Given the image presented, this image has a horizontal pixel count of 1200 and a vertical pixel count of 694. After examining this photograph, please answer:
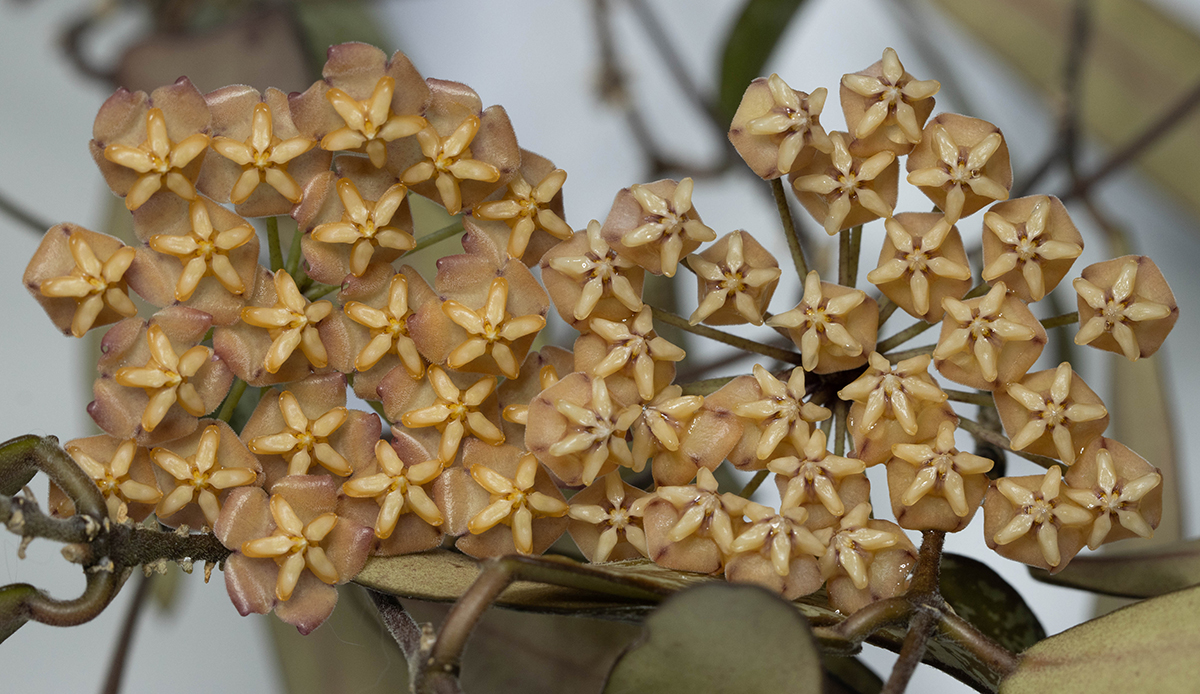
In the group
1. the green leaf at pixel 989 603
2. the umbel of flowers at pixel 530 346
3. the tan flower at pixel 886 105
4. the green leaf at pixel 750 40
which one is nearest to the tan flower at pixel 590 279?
the umbel of flowers at pixel 530 346

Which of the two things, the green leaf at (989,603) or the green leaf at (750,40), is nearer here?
the green leaf at (989,603)

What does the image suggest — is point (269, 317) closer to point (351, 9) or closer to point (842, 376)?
point (842, 376)

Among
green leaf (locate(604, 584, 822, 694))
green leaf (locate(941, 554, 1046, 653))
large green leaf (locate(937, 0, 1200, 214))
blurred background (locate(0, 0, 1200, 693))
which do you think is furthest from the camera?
large green leaf (locate(937, 0, 1200, 214))

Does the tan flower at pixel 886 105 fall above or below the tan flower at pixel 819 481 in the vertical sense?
above

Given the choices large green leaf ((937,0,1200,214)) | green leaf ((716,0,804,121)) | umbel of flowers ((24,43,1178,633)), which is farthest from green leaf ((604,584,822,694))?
large green leaf ((937,0,1200,214))

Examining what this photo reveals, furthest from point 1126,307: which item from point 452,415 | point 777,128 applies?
point 452,415

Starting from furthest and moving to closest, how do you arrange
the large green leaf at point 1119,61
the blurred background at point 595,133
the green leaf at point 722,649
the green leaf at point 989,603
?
the large green leaf at point 1119,61, the blurred background at point 595,133, the green leaf at point 989,603, the green leaf at point 722,649

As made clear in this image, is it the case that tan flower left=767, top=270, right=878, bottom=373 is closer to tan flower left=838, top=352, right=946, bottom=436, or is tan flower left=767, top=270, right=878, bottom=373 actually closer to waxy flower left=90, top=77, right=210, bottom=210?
tan flower left=838, top=352, right=946, bottom=436

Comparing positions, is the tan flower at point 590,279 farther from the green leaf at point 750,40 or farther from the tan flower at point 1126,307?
the green leaf at point 750,40
